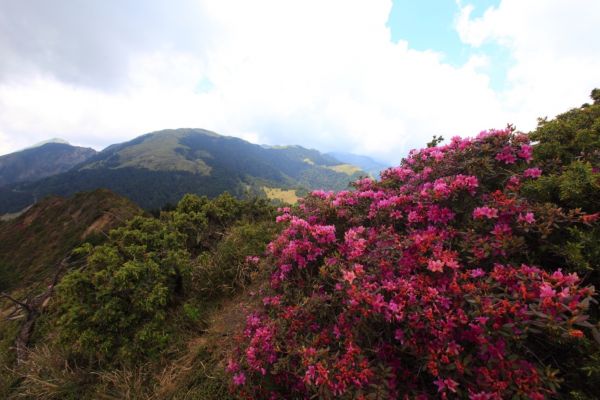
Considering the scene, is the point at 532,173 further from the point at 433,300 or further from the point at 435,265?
the point at 433,300

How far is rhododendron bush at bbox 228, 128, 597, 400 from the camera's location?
188 cm

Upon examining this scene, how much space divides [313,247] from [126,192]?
650 feet

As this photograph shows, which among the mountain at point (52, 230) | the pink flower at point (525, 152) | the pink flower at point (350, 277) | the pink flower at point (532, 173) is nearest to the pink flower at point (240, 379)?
the pink flower at point (350, 277)

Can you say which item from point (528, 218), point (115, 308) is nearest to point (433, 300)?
point (528, 218)

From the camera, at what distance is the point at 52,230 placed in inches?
1152

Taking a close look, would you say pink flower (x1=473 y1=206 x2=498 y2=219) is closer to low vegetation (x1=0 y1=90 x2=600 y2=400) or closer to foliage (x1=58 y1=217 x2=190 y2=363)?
low vegetation (x1=0 y1=90 x2=600 y2=400)

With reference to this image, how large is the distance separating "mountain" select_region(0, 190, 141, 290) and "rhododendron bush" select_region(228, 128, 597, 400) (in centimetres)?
1985

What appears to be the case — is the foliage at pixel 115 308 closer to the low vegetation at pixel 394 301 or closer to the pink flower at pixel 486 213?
the low vegetation at pixel 394 301

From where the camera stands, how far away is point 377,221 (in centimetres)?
356

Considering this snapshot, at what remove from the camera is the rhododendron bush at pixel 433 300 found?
1.88 meters

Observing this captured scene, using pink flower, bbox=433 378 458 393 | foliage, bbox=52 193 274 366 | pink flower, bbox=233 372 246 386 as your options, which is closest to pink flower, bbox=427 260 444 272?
pink flower, bbox=433 378 458 393

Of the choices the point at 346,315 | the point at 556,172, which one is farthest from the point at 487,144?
the point at 346,315

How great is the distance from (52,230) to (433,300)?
38.9 m

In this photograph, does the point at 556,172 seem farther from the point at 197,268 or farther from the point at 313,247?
the point at 197,268
